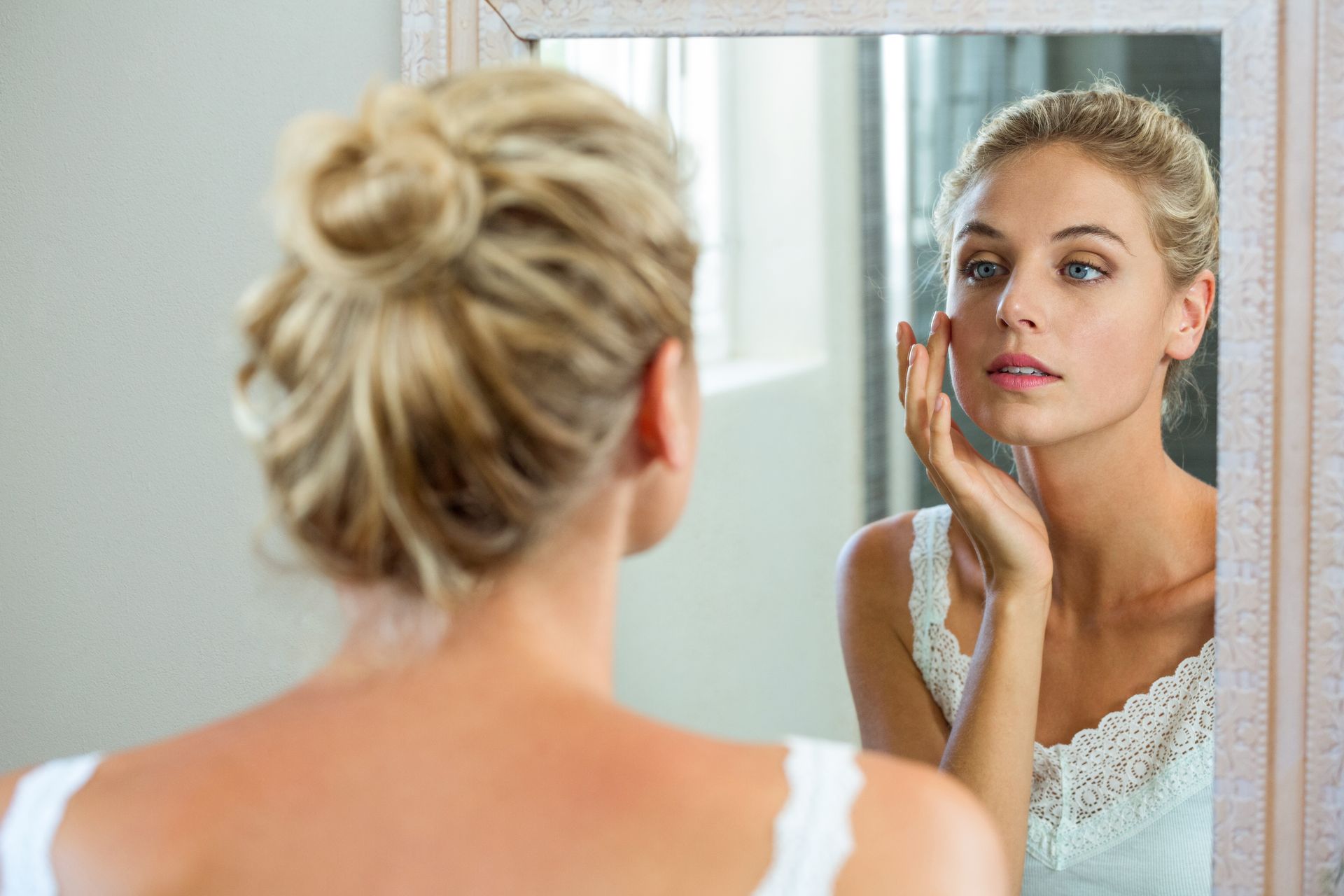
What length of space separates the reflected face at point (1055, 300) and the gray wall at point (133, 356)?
2.05 feet

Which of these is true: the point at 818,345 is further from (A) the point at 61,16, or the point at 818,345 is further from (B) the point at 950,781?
(A) the point at 61,16

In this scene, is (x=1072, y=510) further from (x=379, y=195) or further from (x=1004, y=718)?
(x=379, y=195)

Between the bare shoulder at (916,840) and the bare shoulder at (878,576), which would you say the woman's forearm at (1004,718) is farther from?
the bare shoulder at (916,840)

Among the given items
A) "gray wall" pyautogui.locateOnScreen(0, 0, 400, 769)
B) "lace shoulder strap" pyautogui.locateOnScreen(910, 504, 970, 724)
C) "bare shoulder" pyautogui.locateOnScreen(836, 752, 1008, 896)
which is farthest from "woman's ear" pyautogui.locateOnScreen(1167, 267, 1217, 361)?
"gray wall" pyautogui.locateOnScreen(0, 0, 400, 769)

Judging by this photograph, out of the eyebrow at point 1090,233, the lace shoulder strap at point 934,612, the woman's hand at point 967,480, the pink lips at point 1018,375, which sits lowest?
the lace shoulder strap at point 934,612

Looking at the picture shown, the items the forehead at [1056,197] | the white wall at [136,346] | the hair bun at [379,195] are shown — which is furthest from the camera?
the white wall at [136,346]

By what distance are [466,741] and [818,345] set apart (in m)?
0.57

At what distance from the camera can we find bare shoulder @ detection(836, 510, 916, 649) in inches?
43.4

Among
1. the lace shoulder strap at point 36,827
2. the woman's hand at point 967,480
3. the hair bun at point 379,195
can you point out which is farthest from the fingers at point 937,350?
the lace shoulder strap at point 36,827

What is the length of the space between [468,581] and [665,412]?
128 mm

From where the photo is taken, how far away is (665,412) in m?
0.64

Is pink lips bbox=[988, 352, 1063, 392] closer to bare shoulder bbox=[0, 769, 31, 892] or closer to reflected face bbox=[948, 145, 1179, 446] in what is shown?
A: reflected face bbox=[948, 145, 1179, 446]

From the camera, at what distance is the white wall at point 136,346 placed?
1.26m

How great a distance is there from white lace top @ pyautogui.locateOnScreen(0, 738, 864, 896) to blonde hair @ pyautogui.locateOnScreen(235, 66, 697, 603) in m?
0.18
